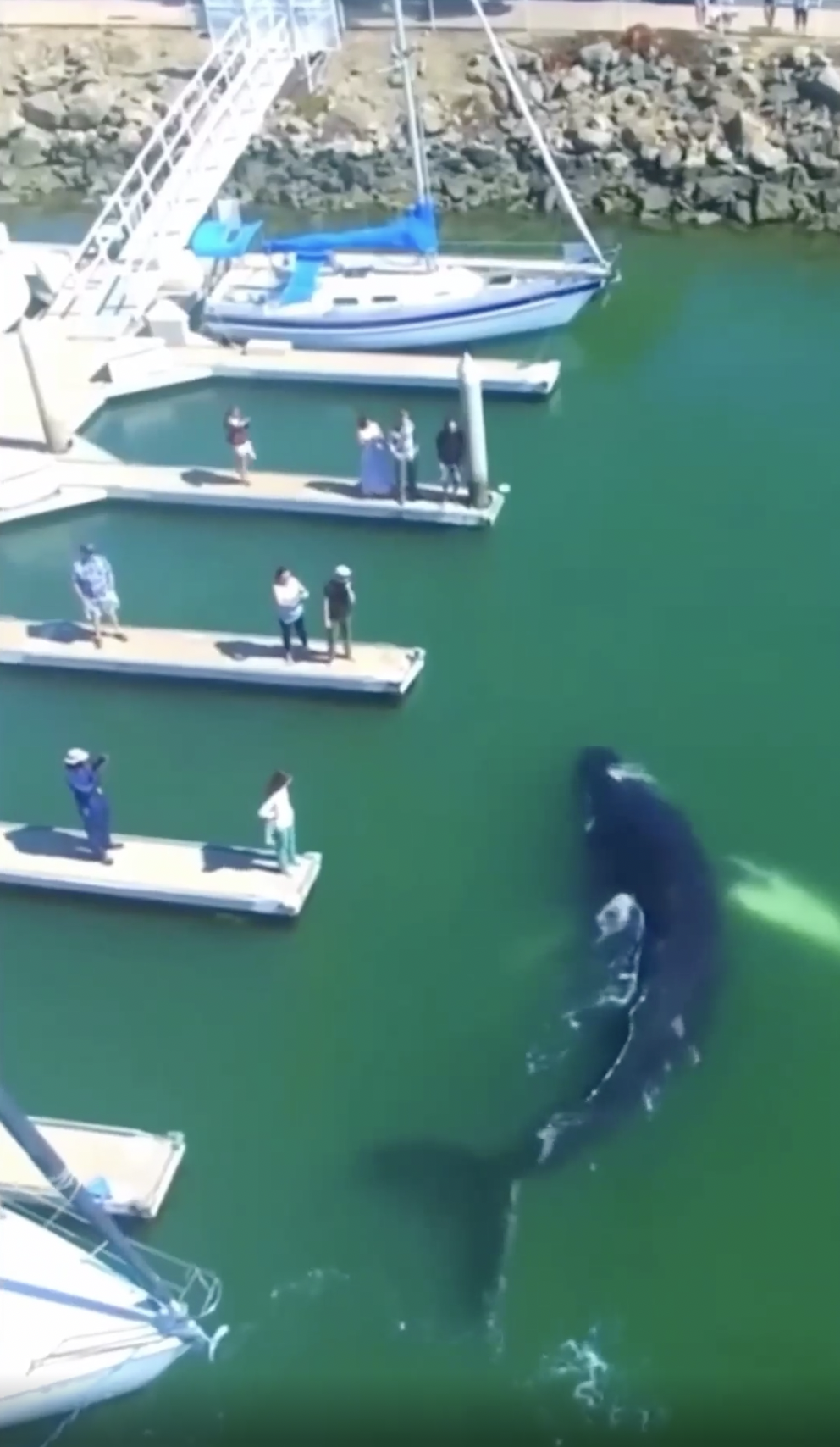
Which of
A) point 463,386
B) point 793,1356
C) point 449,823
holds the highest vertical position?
point 463,386

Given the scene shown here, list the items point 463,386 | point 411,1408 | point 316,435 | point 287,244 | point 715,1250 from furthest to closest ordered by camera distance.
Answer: point 287,244, point 316,435, point 463,386, point 715,1250, point 411,1408

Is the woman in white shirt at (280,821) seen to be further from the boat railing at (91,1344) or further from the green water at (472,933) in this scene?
the boat railing at (91,1344)

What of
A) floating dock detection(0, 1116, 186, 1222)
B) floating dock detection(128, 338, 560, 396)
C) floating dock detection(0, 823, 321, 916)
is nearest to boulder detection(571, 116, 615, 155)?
floating dock detection(128, 338, 560, 396)

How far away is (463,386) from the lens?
2444 cm

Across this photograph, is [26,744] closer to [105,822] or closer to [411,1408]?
[105,822]

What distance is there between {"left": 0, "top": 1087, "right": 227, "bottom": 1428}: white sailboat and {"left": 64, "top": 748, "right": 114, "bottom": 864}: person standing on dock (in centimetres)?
576

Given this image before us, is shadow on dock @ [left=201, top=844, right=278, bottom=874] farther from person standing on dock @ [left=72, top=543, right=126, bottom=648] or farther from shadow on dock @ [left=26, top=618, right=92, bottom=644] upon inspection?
shadow on dock @ [left=26, top=618, right=92, bottom=644]

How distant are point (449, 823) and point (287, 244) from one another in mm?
16280

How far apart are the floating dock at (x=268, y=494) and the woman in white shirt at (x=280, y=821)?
849 cm

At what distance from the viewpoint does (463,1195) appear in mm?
16203

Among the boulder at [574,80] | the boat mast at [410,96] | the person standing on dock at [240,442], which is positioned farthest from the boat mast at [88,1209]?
the boulder at [574,80]

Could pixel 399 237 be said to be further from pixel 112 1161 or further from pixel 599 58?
pixel 112 1161

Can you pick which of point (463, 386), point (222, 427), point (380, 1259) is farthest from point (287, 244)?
point (380, 1259)

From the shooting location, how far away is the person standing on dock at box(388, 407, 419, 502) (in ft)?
83.9
